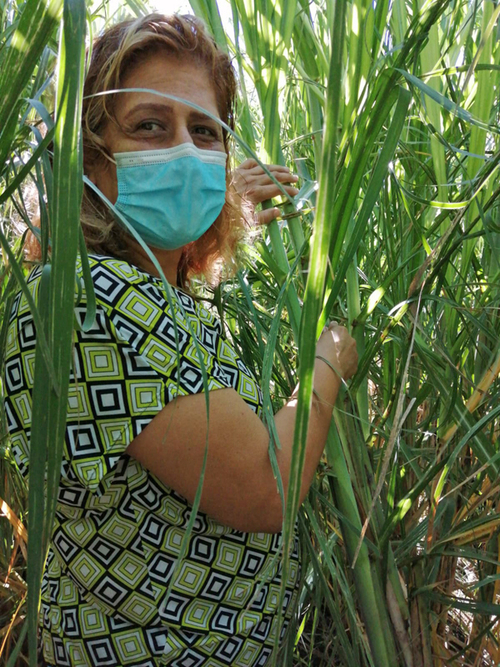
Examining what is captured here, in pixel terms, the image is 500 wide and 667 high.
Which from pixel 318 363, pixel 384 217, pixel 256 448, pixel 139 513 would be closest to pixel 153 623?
pixel 139 513

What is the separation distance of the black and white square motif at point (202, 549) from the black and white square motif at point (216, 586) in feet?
0.06

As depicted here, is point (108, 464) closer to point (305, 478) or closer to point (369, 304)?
point (305, 478)

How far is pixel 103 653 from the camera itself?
81 cm

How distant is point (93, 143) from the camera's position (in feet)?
3.02

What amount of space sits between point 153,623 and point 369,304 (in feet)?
1.44

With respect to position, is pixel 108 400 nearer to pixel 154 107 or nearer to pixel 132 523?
pixel 132 523

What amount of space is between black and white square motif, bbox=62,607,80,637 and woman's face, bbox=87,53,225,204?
1.68 feet

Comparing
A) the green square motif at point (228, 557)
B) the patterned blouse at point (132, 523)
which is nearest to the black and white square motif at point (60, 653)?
the patterned blouse at point (132, 523)

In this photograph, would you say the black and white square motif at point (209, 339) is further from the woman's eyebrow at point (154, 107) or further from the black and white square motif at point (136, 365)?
the woman's eyebrow at point (154, 107)

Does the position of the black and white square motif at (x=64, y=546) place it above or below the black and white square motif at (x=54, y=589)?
above

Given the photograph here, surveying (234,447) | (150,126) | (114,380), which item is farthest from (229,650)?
(150,126)

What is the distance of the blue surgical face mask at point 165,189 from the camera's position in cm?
86

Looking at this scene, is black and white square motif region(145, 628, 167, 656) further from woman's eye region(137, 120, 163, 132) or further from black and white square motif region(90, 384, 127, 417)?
woman's eye region(137, 120, 163, 132)

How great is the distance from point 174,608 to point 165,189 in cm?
49
